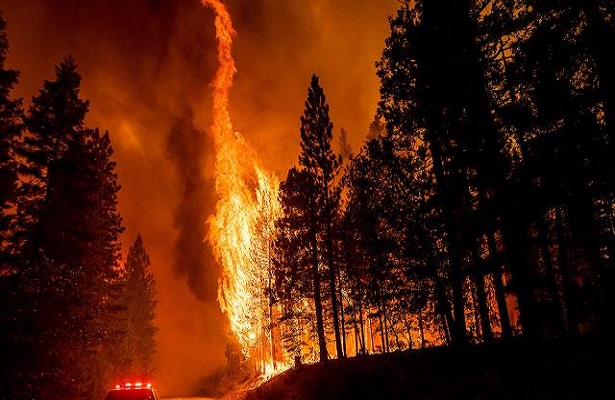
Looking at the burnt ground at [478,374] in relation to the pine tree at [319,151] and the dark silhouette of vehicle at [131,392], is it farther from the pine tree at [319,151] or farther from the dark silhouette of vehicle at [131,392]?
the pine tree at [319,151]

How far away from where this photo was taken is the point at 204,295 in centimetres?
7994

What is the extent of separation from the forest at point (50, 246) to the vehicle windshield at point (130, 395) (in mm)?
3403

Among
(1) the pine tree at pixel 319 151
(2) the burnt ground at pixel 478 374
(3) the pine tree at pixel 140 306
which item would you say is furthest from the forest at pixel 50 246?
(3) the pine tree at pixel 140 306

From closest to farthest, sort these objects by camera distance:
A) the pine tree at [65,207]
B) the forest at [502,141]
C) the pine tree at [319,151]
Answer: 1. the forest at [502,141]
2. the pine tree at [65,207]
3. the pine tree at [319,151]

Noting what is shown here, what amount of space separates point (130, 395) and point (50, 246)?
11662 mm

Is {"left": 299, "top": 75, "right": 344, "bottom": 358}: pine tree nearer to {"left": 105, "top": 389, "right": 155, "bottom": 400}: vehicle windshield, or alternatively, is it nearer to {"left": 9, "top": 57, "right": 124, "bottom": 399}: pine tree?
{"left": 9, "top": 57, "right": 124, "bottom": 399}: pine tree

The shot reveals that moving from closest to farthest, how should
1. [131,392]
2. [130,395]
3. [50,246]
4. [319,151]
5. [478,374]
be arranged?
[478,374] < [130,395] < [131,392] < [50,246] < [319,151]

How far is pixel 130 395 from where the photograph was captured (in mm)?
12570

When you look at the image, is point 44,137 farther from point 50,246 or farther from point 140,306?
point 140,306

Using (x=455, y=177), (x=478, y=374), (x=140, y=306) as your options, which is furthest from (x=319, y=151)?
(x=140, y=306)

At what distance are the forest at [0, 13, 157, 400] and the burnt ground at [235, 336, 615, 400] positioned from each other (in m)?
10.4

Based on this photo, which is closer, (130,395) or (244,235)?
(130,395)

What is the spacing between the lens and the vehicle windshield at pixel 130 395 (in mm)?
12455

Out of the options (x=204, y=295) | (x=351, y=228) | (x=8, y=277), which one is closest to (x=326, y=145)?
(x=351, y=228)
